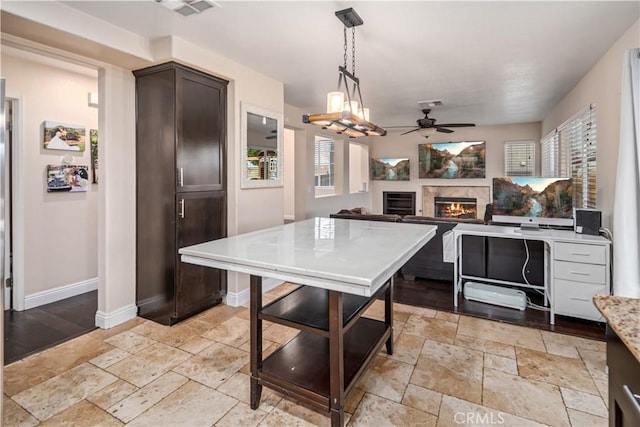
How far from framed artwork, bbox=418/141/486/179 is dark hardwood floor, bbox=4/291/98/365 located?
22.6ft

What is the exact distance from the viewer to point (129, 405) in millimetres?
1989

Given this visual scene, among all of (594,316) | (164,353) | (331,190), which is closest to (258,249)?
(164,353)

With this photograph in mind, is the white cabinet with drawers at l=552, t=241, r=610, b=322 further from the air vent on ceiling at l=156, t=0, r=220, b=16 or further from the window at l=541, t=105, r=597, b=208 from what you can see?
the air vent on ceiling at l=156, t=0, r=220, b=16

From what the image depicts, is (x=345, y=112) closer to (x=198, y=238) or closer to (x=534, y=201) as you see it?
(x=198, y=238)

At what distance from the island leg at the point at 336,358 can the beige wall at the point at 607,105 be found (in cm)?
280

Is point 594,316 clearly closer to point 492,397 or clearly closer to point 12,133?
point 492,397

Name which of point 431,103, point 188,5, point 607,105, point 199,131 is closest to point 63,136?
point 199,131

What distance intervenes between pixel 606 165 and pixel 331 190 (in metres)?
4.81

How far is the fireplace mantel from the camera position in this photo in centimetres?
747

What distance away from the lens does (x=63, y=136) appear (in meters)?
3.63

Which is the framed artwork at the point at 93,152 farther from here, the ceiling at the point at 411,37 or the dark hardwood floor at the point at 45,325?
the ceiling at the point at 411,37

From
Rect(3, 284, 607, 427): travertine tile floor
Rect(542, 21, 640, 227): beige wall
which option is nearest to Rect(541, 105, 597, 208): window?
Rect(542, 21, 640, 227): beige wall

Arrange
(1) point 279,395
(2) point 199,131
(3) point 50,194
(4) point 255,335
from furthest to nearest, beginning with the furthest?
1. (3) point 50,194
2. (2) point 199,131
3. (1) point 279,395
4. (4) point 255,335

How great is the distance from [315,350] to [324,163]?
216 inches
